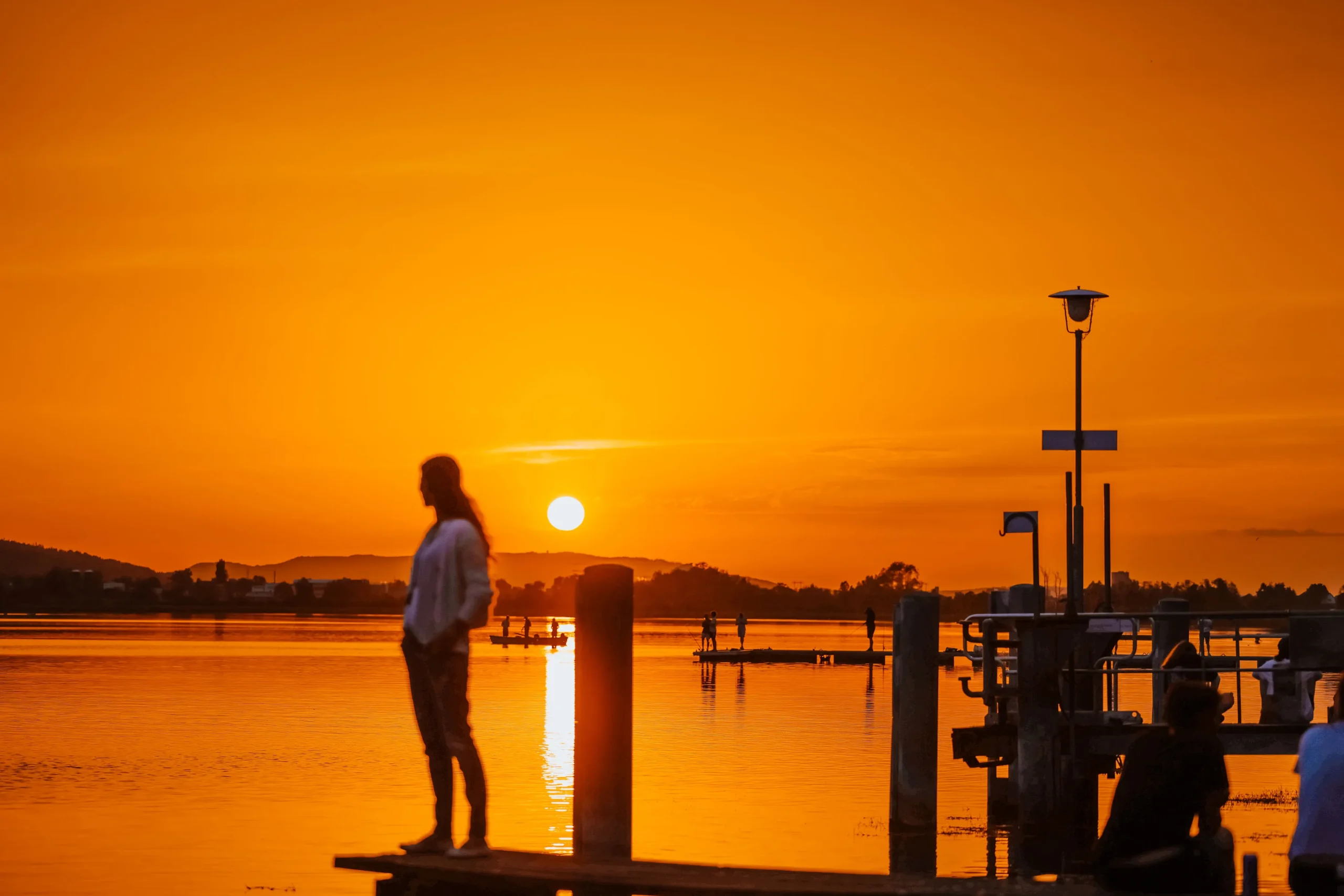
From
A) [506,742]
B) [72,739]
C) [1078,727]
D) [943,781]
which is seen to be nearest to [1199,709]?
[1078,727]

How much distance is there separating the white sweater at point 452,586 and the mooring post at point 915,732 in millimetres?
9230

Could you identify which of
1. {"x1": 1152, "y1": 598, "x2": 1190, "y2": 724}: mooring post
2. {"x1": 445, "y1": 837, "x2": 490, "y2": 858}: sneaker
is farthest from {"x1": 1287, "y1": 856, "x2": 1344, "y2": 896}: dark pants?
{"x1": 1152, "y1": 598, "x2": 1190, "y2": 724}: mooring post

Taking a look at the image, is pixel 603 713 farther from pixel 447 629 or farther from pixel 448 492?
pixel 448 492

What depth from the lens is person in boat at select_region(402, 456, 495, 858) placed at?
1160 cm

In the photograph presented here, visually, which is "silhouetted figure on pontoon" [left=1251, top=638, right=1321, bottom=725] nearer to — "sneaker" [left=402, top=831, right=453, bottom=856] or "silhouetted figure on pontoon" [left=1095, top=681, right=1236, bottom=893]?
"silhouetted figure on pontoon" [left=1095, top=681, right=1236, bottom=893]

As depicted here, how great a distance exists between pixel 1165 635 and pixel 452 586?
1660cm

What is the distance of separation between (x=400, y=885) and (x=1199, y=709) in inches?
207

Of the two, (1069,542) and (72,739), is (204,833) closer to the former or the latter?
(1069,542)

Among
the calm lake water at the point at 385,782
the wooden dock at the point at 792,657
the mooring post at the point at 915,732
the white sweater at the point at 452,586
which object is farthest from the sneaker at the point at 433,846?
the wooden dock at the point at 792,657

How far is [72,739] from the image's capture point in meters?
37.3

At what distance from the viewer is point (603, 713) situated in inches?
511

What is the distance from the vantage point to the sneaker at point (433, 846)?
12062 mm

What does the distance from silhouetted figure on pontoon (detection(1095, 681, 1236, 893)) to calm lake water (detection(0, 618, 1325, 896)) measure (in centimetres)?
815

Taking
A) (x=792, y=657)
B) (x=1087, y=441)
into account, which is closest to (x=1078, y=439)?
(x=1087, y=441)
